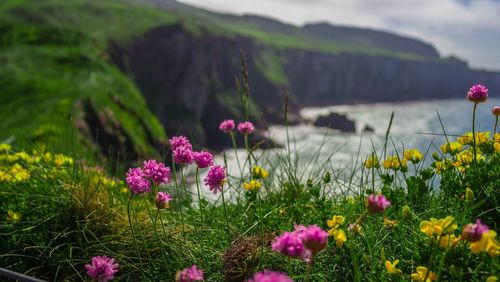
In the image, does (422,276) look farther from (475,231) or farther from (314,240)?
(314,240)

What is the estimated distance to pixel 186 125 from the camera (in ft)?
419

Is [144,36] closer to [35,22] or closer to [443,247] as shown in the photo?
[35,22]

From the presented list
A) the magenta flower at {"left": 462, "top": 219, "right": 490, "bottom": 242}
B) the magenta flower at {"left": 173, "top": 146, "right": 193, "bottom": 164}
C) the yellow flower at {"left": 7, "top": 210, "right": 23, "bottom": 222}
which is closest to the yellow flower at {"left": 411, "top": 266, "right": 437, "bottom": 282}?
the magenta flower at {"left": 462, "top": 219, "right": 490, "bottom": 242}

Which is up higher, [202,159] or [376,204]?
[376,204]

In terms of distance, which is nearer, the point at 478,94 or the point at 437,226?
the point at 437,226

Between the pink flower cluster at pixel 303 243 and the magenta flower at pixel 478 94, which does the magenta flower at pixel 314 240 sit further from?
the magenta flower at pixel 478 94

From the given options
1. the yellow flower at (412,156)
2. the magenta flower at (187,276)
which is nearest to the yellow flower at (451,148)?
the yellow flower at (412,156)

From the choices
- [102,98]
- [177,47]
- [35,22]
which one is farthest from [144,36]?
[102,98]

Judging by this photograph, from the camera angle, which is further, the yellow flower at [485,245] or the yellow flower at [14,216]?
the yellow flower at [14,216]

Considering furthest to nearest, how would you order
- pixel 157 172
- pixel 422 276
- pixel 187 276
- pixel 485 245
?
pixel 157 172 → pixel 422 276 → pixel 485 245 → pixel 187 276

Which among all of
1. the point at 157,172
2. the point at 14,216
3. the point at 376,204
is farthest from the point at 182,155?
the point at 14,216

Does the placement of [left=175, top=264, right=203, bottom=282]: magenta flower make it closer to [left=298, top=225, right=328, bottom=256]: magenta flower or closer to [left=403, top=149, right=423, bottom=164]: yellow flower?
[left=298, top=225, right=328, bottom=256]: magenta flower

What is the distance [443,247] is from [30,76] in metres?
65.3

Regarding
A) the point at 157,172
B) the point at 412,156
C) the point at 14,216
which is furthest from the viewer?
the point at 14,216
